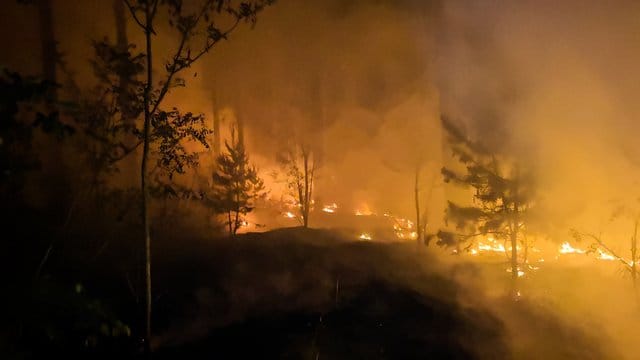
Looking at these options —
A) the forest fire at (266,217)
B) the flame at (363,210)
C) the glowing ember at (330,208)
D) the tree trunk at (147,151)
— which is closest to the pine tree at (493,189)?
the forest fire at (266,217)

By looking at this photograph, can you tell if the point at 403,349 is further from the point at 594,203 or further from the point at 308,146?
the point at 308,146

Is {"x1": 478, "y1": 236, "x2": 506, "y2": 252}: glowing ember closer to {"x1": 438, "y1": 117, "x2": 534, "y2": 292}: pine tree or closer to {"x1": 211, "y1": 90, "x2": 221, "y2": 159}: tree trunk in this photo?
{"x1": 438, "y1": 117, "x2": 534, "y2": 292}: pine tree

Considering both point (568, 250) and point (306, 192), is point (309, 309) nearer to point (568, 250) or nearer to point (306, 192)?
point (306, 192)

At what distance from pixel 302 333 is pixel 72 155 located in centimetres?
1262

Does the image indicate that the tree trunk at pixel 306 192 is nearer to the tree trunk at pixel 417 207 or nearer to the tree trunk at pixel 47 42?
the tree trunk at pixel 417 207

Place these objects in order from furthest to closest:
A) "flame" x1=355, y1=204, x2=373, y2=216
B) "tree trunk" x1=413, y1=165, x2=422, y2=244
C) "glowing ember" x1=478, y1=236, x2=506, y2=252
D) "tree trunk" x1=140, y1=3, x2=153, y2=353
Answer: "flame" x1=355, y1=204, x2=373, y2=216 < "tree trunk" x1=413, y1=165, x2=422, y2=244 < "glowing ember" x1=478, y1=236, x2=506, y2=252 < "tree trunk" x1=140, y1=3, x2=153, y2=353

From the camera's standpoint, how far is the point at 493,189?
1972cm

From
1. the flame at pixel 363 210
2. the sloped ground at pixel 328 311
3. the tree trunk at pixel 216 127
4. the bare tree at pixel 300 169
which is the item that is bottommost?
the sloped ground at pixel 328 311

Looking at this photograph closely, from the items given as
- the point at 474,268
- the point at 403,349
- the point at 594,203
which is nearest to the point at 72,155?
the point at 403,349

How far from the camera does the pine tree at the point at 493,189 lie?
19.5 m

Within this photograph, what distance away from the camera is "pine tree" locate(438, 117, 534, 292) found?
19.5 metres

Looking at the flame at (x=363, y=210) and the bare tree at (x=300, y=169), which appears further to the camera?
the flame at (x=363, y=210)

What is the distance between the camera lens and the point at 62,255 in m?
16.7

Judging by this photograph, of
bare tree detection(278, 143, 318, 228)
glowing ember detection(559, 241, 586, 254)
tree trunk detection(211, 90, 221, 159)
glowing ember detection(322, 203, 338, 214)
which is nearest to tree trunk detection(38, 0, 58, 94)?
tree trunk detection(211, 90, 221, 159)
